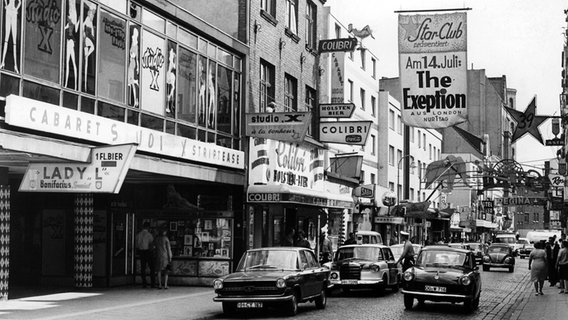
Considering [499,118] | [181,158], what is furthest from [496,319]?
[499,118]

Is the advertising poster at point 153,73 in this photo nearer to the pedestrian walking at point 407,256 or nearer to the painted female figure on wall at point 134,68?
the painted female figure on wall at point 134,68

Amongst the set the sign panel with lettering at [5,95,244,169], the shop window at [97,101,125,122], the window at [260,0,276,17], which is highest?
the window at [260,0,276,17]

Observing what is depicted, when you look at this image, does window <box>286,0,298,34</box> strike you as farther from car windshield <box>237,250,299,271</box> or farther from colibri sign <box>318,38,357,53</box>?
car windshield <box>237,250,299,271</box>

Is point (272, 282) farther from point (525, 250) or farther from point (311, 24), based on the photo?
point (525, 250)

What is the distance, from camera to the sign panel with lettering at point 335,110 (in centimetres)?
3500

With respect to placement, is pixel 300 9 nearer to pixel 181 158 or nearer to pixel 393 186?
pixel 181 158

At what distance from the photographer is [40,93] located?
16375mm

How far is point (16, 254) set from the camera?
23.6 meters

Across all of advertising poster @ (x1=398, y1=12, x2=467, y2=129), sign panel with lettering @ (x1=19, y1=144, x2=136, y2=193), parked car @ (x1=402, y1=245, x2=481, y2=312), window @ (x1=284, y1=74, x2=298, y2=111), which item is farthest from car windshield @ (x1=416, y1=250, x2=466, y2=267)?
window @ (x1=284, y1=74, x2=298, y2=111)

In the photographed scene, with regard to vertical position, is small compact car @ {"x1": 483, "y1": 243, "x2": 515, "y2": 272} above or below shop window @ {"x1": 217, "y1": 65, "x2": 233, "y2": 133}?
below

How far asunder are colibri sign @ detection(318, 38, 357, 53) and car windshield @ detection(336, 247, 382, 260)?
11.2m

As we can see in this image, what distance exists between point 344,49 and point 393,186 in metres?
24.5

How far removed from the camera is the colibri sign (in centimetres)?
3300

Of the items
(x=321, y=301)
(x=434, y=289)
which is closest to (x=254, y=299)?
(x=321, y=301)
